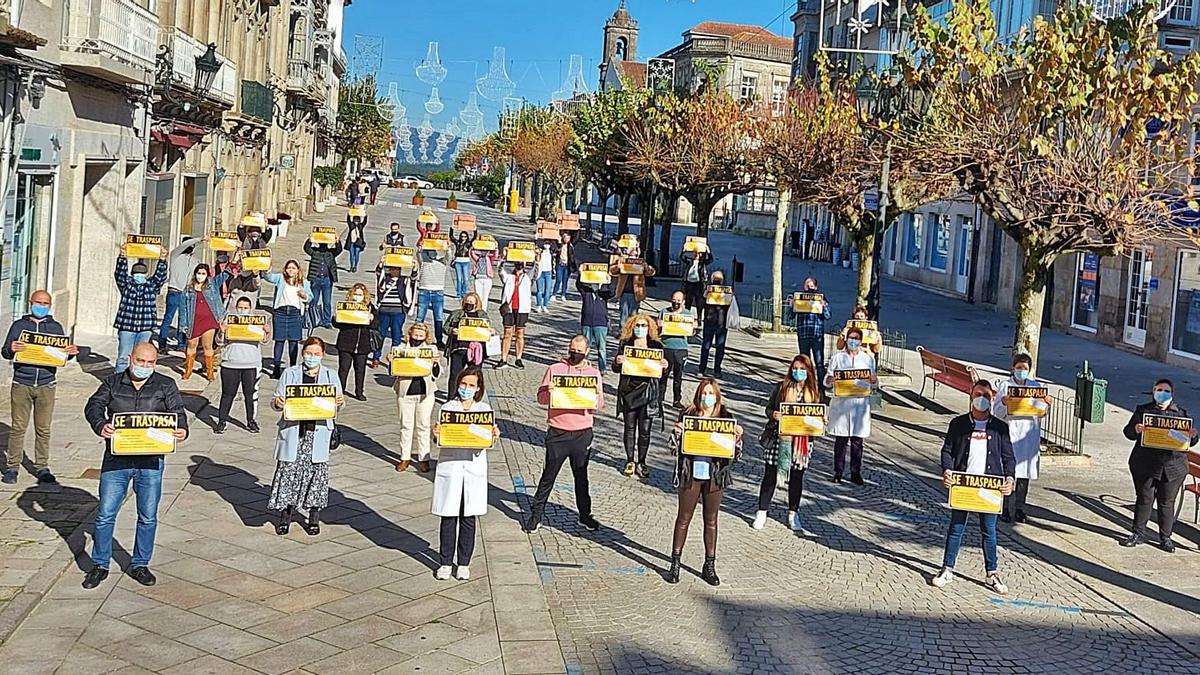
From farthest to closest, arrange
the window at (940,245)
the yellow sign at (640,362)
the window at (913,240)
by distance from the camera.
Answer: the window at (913,240) → the window at (940,245) → the yellow sign at (640,362)

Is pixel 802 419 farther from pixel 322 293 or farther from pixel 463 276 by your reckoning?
pixel 463 276

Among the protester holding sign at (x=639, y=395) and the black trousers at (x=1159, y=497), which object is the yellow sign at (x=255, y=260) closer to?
the protester holding sign at (x=639, y=395)

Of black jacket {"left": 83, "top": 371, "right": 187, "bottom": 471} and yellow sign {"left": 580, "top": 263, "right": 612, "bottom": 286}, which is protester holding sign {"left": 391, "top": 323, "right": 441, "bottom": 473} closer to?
black jacket {"left": 83, "top": 371, "right": 187, "bottom": 471}

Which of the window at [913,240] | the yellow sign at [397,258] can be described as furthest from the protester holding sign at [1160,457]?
the window at [913,240]

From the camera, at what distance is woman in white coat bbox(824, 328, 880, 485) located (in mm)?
12859

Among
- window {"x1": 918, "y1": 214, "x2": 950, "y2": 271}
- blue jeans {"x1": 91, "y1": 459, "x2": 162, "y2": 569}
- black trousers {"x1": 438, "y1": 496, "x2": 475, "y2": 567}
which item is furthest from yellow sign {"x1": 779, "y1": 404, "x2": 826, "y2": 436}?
window {"x1": 918, "y1": 214, "x2": 950, "y2": 271}

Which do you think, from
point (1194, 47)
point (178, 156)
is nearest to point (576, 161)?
point (178, 156)

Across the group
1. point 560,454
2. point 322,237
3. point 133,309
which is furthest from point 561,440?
point 322,237

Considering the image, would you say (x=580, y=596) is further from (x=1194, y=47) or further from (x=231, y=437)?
(x=1194, y=47)

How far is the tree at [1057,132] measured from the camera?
13.9 metres

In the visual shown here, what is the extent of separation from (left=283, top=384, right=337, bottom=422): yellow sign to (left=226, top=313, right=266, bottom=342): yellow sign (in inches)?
158

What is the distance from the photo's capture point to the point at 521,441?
14523 millimetres

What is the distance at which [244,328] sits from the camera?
1369cm

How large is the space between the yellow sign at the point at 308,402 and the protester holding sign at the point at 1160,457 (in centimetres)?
687
